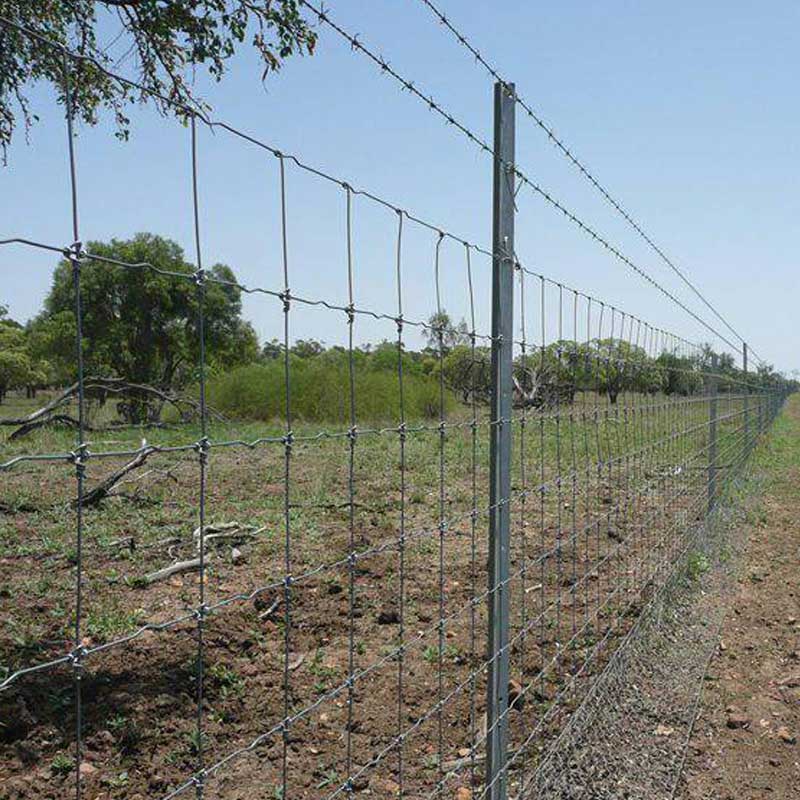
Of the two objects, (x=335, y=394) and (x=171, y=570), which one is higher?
(x=335, y=394)

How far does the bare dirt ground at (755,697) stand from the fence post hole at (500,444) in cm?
99

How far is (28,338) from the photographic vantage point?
1966mm

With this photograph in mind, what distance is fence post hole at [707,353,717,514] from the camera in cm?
714

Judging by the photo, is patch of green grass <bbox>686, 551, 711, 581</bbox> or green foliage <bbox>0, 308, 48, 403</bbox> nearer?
green foliage <bbox>0, 308, 48, 403</bbox>

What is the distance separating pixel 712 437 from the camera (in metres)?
7.23

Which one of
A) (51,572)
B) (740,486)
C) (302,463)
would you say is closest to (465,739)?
(51,572)

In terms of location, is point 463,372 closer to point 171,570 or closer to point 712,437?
point 171,570

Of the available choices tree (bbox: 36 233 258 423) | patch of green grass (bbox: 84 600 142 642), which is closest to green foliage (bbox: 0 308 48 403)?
tree (bbox: 36 233 258 423)

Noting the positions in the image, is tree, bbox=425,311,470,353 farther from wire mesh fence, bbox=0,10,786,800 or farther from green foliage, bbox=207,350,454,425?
green foliage, bbox=207,350,454,425

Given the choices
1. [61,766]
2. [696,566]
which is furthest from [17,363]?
[696,566]

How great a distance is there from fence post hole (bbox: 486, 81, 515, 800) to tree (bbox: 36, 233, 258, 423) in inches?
29.4

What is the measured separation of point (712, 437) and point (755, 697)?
3.75 meters

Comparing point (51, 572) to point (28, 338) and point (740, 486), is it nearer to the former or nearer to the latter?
point (28, 338)

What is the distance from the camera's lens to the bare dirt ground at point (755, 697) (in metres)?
3.07
